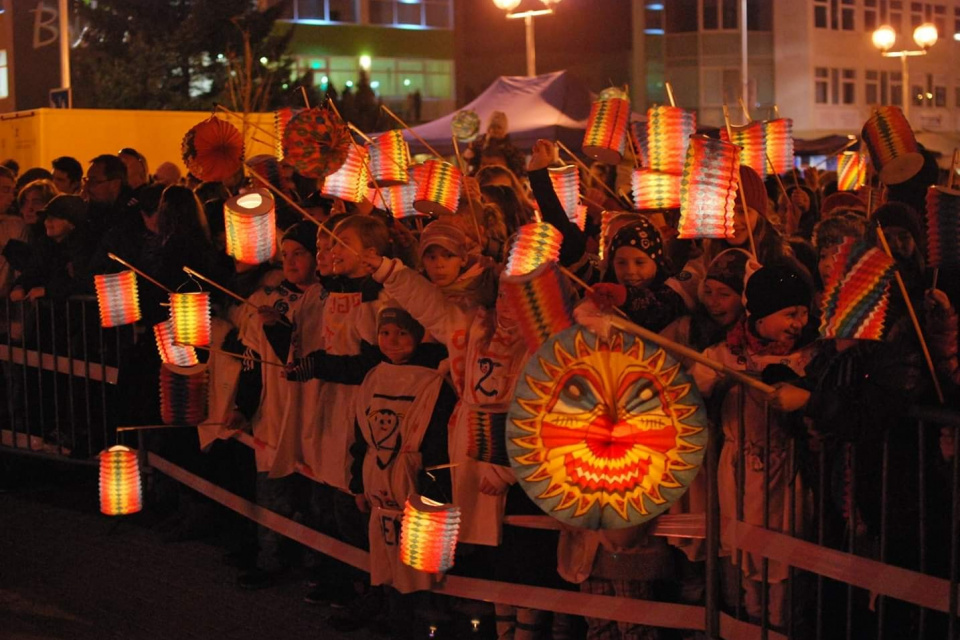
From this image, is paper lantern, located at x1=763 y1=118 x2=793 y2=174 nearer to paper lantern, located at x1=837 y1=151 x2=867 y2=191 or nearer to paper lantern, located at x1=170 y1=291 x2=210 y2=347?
paper lantern, located at x1=837 y1=151 x2=867 y2=191

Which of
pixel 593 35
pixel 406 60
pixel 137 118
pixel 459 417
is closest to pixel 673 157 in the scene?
pixel 459 417

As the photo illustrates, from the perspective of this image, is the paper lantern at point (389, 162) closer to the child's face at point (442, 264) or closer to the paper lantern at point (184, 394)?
the paper lantern at point (184, 394)

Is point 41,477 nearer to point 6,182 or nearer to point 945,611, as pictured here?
point 6,182

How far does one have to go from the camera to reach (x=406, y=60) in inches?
2303

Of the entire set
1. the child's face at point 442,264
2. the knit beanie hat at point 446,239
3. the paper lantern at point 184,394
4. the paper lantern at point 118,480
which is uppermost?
the knit beanie hat at point 446,239

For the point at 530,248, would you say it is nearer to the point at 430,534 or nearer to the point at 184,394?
the point at 430,534

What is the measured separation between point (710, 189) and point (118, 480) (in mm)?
3891

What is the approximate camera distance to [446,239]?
6.06 metres

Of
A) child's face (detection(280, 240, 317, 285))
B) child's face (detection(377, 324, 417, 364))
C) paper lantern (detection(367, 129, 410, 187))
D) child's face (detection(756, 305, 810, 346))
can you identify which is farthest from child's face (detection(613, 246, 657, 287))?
paper lantern (detection(367, 129, 410, 187))

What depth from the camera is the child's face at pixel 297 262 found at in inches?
286

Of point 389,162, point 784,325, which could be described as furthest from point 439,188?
point 784,325

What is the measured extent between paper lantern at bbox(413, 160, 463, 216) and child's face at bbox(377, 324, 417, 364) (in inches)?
56.8

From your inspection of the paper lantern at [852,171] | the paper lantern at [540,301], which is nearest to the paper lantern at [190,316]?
the paper lantern at [540,301]

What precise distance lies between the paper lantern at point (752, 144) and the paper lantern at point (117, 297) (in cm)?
375
